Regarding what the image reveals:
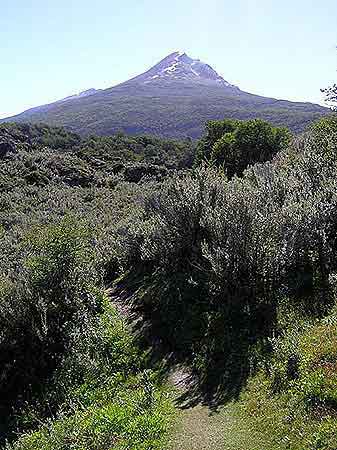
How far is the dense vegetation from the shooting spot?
275 inches

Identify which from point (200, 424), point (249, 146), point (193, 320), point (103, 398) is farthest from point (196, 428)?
point (249, 146)

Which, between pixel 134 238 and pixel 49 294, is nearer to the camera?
pixel 49 294

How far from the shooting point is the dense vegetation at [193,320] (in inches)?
275

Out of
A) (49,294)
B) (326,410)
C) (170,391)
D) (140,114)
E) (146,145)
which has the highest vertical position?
(140,114)

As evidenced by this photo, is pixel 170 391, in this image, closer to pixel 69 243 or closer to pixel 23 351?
pixel 23 351

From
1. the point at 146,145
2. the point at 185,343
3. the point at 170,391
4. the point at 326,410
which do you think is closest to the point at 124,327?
the point at 185,343

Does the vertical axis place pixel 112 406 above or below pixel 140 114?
below

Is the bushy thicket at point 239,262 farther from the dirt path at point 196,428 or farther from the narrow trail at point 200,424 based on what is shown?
the dirt path at point 196,428

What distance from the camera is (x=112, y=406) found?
8.16m

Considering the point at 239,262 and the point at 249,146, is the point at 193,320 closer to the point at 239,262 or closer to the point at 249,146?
the point at 239,262

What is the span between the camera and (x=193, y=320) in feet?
33.8

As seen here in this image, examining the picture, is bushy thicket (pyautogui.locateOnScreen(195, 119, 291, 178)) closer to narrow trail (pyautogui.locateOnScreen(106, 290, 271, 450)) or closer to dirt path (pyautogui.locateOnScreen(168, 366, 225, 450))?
narrow trail (pyautogui.locateOnScreen(106, 290, 271, 450))

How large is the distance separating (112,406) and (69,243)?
5260mm

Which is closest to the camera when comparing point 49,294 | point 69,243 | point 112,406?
point 112,406
